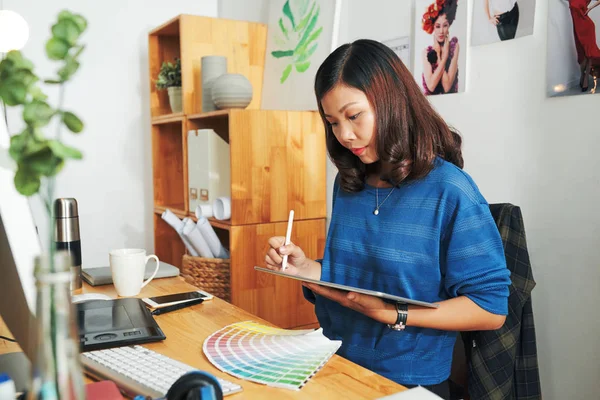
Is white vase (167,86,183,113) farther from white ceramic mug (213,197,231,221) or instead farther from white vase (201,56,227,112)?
white ceramic mug (213,197,231,221)

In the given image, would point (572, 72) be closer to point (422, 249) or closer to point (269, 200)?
point (422, 249)

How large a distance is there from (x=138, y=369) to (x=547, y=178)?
1099mm

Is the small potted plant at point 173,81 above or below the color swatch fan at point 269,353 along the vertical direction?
above

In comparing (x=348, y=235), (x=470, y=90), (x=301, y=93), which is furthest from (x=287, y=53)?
(x=348, y=235)

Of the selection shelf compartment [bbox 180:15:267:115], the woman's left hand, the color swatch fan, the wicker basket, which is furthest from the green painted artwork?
the color swatch fan

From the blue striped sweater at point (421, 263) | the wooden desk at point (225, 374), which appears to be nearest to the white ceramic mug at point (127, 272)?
the wooden desk at point (225, 374)

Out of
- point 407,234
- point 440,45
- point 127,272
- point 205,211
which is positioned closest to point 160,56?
point 205,211

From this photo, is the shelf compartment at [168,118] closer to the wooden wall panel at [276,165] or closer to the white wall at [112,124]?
the white wall at [112,124]

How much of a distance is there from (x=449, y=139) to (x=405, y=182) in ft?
0.48

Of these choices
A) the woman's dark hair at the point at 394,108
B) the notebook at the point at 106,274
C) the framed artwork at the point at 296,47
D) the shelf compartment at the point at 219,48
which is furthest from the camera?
the shelf compartment at the point at 219,48

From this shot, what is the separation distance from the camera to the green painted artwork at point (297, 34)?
7.41 feet

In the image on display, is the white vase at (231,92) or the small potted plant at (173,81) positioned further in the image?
the small potted plant at (173,81)

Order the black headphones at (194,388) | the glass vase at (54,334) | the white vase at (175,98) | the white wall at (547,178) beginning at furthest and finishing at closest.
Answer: the white vase at (175,98) → the white wall at (547,178) → the black headphones at (194,388) → the glass vase at (54,334)

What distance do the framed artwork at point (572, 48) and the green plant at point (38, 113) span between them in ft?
3.88
